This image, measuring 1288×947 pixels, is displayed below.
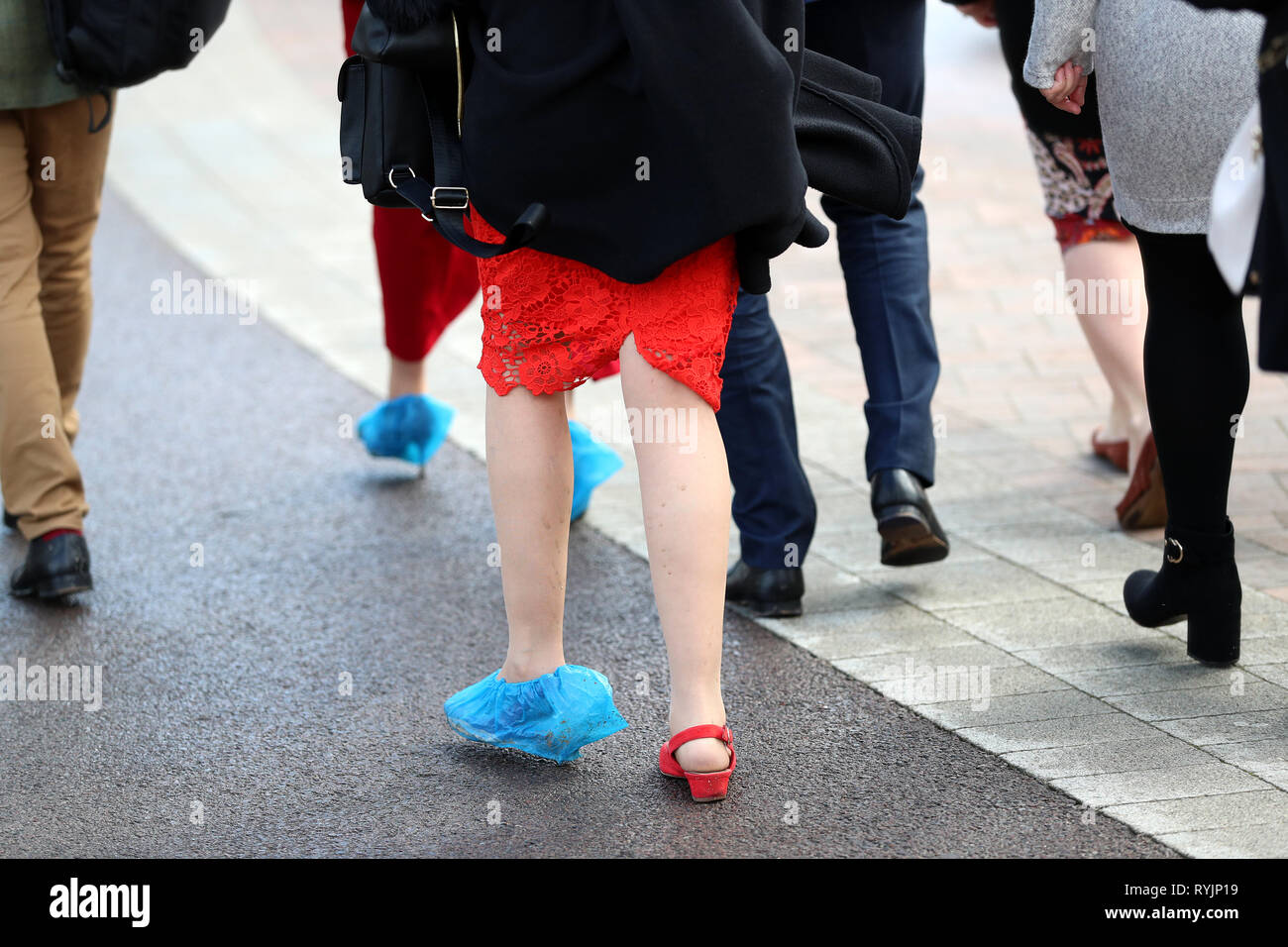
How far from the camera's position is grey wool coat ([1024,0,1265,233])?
269 cm

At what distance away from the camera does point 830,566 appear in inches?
150

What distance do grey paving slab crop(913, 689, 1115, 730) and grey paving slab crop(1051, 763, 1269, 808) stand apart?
0.26 meters

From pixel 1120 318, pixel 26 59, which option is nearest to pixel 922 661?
pixel 1120 318

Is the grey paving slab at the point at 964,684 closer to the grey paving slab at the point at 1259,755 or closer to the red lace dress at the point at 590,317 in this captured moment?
the grey paving slab at the point at 1259,755

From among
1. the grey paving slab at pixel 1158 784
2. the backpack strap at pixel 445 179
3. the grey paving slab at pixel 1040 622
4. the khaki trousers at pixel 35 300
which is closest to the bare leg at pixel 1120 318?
the grey paving slab at pixel 1040 622

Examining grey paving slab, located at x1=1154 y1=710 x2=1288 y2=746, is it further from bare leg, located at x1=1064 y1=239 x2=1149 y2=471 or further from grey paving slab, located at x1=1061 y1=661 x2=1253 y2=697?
bare leg, located at x1=1064 y1=239 x2=1149 y2=471

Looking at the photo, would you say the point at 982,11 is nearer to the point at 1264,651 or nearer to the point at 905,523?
the point at 905,523

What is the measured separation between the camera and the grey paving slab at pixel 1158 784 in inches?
101

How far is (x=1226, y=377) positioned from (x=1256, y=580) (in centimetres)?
87

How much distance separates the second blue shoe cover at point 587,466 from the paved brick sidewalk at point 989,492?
8 cm

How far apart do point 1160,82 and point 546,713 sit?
1446mm

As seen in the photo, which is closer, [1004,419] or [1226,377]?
[1226,377]

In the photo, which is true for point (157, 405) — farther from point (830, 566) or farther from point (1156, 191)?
point (1156, 191)

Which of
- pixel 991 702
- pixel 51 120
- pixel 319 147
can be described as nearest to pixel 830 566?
pixel 991 702
